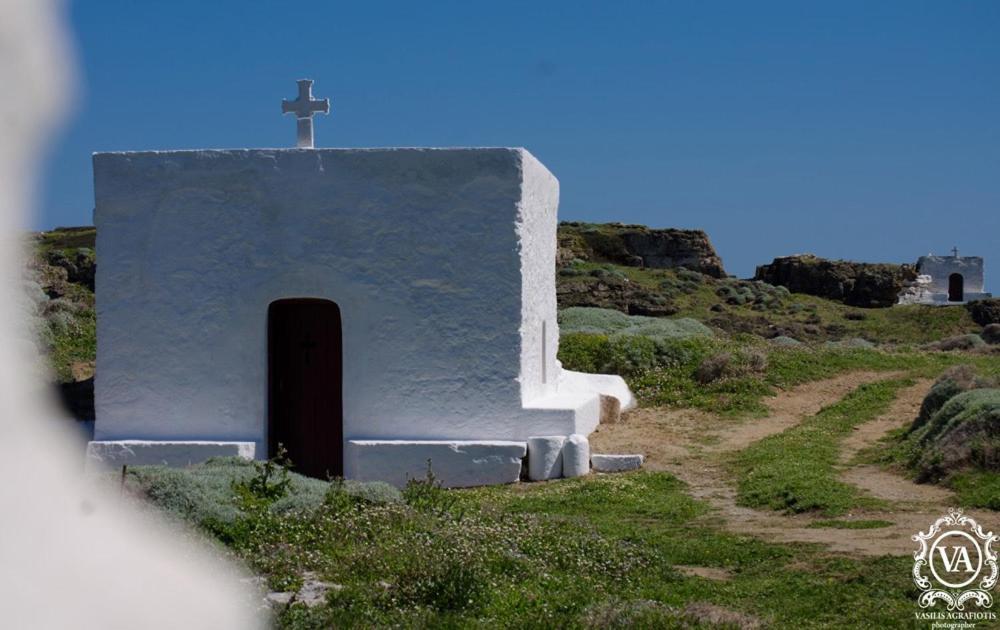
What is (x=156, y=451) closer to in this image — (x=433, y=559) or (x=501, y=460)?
(x=501, y=460)

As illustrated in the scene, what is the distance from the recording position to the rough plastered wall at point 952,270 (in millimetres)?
59688

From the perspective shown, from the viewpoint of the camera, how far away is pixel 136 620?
5.05ft

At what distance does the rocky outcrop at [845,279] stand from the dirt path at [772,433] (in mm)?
31534

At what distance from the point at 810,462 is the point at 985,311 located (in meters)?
34.2

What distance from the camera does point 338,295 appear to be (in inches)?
526

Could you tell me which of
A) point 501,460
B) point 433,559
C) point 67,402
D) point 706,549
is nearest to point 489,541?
point 433,559

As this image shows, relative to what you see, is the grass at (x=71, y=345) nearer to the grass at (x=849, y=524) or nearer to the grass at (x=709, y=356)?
the grass at (x=709, y=356)

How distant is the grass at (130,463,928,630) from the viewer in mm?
6625

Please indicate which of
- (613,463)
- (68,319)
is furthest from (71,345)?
(613,463)

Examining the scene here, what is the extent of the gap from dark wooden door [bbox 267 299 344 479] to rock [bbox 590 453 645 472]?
3.22 metres

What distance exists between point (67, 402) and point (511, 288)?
307 inches

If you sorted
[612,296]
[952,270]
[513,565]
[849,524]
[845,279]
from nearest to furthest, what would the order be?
1. [513,565]
2. [849,524]
3. [612,296]
4. [845,279]
5. [952,270]

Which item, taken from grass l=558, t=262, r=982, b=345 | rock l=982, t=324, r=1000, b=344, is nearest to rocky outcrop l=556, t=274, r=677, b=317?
grass l=558, t=262, r=982, b=345

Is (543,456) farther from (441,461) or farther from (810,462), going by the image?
(810,462)
